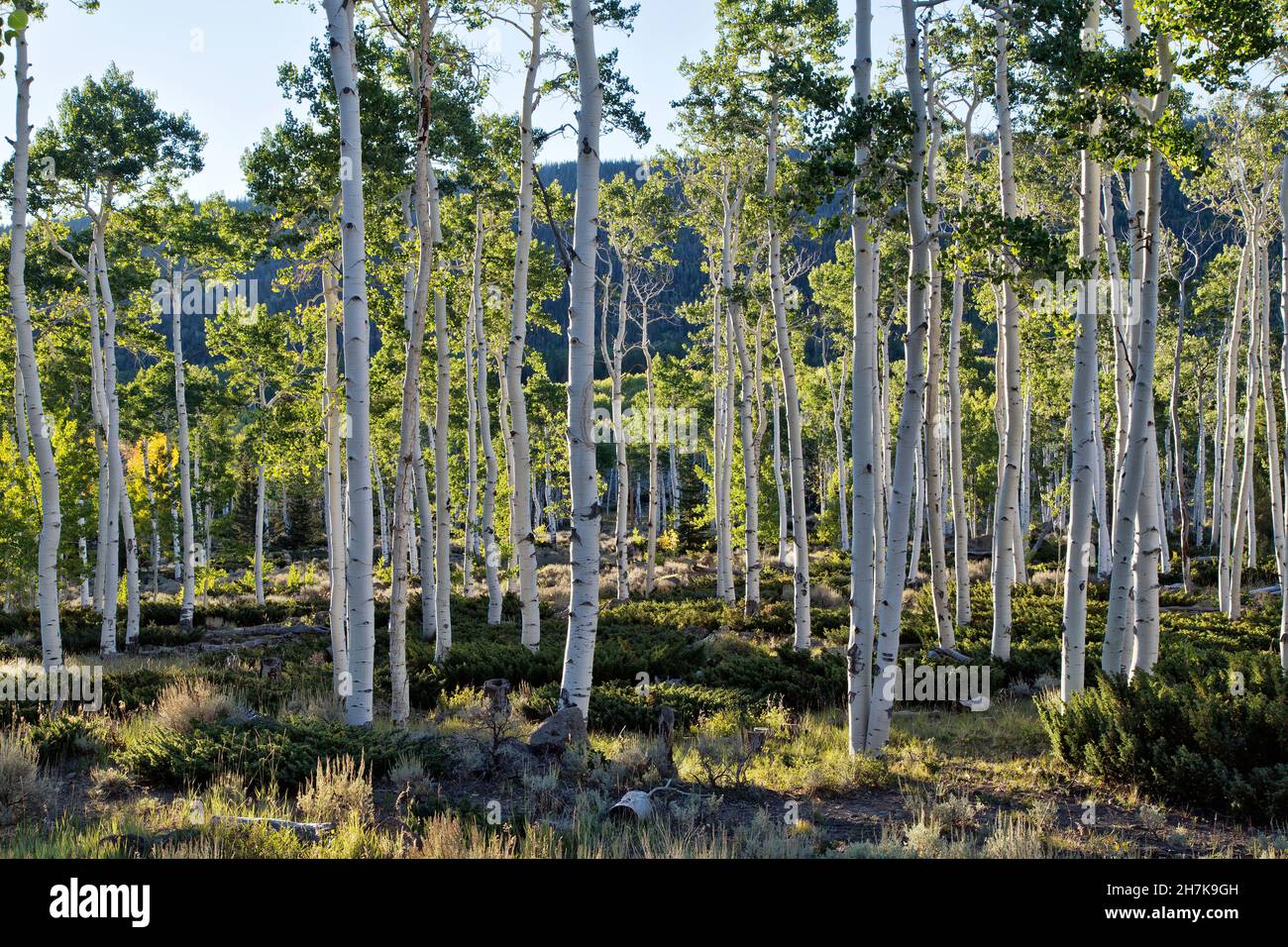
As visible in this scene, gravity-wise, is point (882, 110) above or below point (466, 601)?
above

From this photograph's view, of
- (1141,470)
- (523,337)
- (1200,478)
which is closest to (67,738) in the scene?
(523,337)

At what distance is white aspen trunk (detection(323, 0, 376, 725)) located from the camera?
806 centimetres

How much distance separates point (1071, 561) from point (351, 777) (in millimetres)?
7521

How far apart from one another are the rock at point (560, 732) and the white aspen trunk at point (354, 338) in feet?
6.28

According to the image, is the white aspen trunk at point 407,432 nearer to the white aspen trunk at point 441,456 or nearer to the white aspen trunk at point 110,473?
the white aspen trunk at point 441,456

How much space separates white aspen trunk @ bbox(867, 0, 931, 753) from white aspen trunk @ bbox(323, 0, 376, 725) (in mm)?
5072

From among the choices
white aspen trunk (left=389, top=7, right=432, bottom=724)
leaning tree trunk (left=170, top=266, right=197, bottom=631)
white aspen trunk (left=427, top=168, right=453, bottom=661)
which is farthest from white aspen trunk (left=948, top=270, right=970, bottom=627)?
leaning tree trunk (left=170, top=266, right=197, bottom=631)

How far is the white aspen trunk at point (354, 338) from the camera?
8.06 meters

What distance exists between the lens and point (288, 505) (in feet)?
180

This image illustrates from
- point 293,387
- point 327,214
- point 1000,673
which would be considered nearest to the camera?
point 1000,673

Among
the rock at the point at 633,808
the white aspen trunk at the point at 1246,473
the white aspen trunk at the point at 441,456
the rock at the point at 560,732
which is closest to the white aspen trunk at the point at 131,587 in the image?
the white aspen trunk at the point at 441,456

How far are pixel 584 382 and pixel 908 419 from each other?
3205 mm
